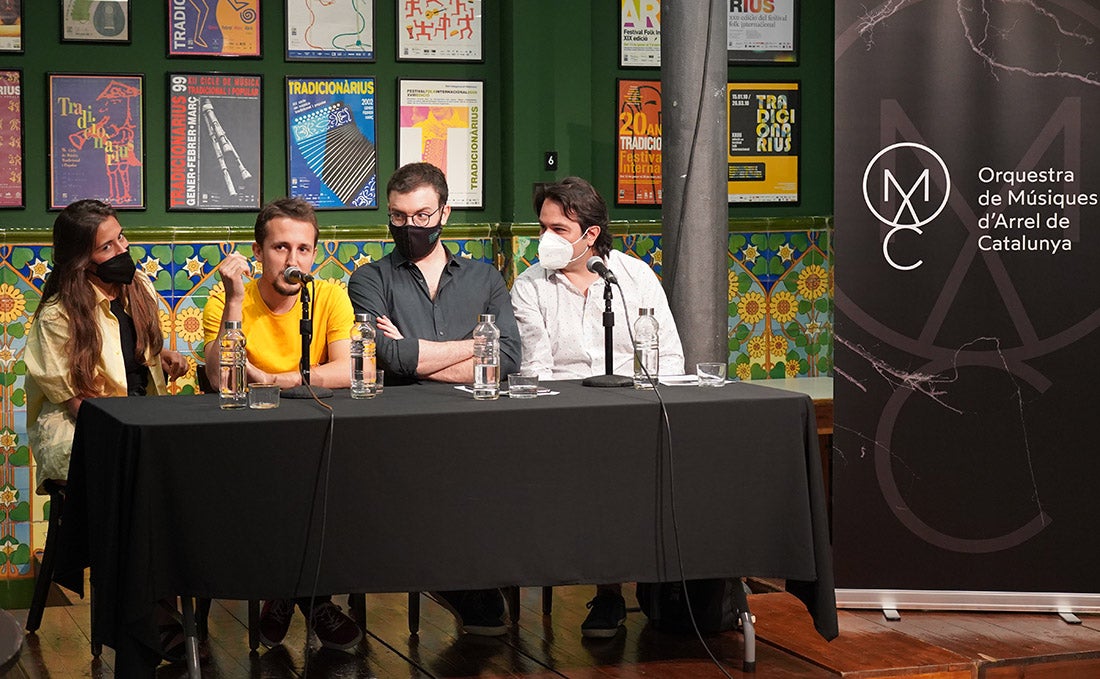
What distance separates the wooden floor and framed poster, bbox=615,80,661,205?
244 cm

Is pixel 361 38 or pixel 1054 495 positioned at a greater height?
pixel 361 38

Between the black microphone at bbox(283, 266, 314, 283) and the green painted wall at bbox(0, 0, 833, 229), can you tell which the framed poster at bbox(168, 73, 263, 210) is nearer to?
the green painted wall at bbox(0, 0, 833, 229)

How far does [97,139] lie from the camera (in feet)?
18.4

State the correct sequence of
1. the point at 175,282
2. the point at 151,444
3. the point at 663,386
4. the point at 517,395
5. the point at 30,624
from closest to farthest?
the point at 151,444, the point at 517,395, the point at 663,386, the point at 30,624, the point at 175,282

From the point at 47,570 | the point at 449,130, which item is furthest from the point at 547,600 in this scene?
the point at 449,130

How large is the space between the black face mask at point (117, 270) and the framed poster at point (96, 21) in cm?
178

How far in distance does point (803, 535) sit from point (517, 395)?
0.85m

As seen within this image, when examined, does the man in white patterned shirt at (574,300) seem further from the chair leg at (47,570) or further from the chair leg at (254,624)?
the chair leg at (47,570)

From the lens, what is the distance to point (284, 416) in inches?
129

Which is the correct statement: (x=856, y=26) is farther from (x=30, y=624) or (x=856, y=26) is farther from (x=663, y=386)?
(x=30, y=624)

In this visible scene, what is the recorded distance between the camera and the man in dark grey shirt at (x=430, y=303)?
4.10m

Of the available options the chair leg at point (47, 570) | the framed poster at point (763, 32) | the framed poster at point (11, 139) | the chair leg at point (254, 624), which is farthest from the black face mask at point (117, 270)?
the framed poster at point (763, 32)

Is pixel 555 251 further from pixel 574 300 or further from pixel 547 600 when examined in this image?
pixel 547 600

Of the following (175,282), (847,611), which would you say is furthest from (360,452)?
(175,282)
